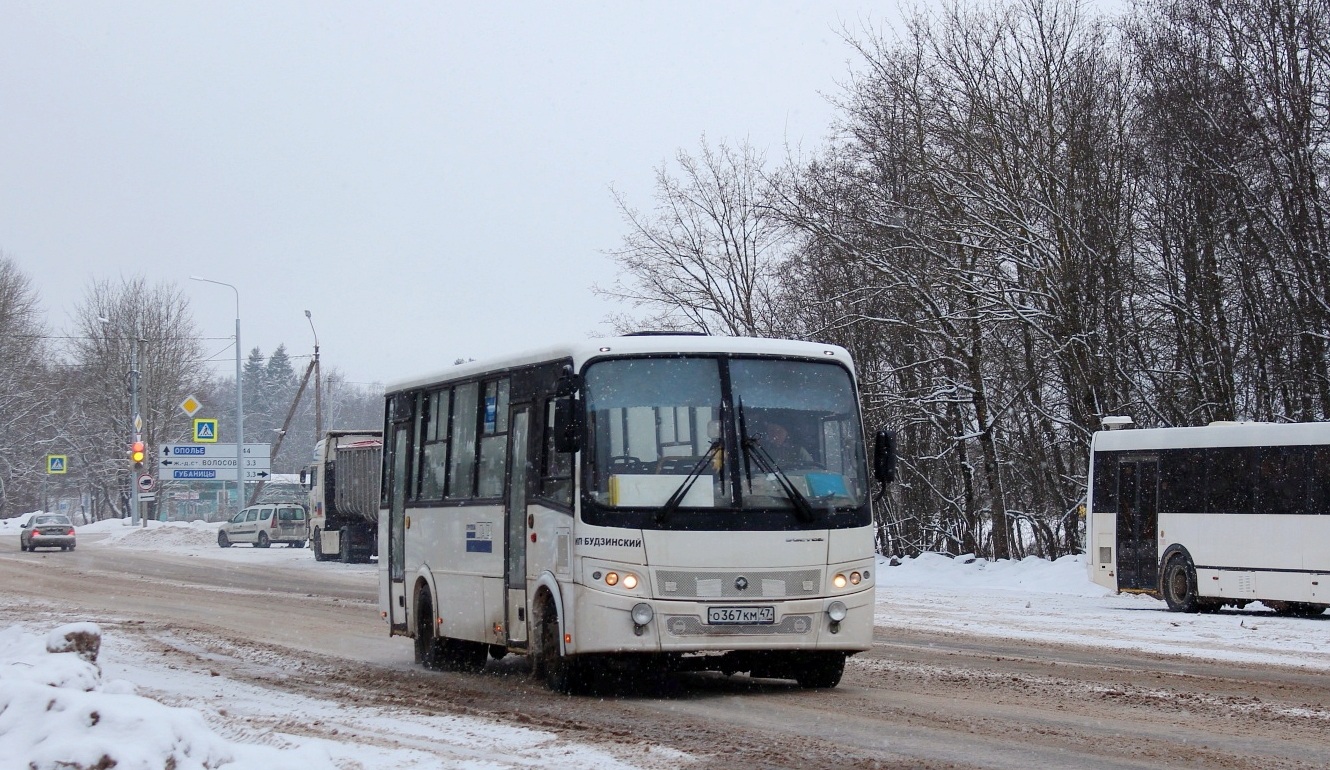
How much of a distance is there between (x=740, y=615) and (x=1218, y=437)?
13.6 metres

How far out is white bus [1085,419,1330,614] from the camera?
71.4 feet

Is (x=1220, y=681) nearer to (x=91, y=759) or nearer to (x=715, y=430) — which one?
(x=715, y=430)

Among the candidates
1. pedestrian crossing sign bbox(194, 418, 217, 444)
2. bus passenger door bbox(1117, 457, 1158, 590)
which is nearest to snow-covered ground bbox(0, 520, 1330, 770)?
bus passenger door bbox(1117, 457, 1158, 590)

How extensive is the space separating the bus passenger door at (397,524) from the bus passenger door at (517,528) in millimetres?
2932

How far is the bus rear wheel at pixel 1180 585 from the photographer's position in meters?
23.5

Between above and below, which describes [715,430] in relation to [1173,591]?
above

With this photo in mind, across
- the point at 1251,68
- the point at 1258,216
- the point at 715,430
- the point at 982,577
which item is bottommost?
the point at 982,577

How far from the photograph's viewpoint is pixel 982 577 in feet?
106

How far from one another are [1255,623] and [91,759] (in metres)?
16.9

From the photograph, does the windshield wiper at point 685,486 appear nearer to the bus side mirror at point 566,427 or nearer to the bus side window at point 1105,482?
the bus side mirror at point 566,427

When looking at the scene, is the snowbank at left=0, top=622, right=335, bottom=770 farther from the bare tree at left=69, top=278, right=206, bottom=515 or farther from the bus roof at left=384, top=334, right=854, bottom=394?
the bare tree at left=69, top=278, right=206, bottom=515

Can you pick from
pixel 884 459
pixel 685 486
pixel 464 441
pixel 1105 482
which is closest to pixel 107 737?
pixel 685 486

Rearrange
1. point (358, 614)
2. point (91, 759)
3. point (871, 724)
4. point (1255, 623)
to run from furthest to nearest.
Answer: point (358, 614)
point (1255, 623)
point (871, 724)
point (91, 759)

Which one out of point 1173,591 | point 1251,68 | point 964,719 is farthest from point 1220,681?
point 1251,68
